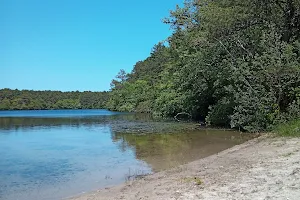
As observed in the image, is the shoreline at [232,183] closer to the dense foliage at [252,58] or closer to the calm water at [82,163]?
the calm water at [82,163]

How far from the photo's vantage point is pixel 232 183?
22.5ft

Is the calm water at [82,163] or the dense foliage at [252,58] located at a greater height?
the dense foliage at [252,58]

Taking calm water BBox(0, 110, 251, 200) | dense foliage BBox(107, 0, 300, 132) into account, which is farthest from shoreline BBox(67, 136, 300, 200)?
dense foliage BBox(107, 0, 300, 132)

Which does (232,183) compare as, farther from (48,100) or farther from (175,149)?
(48,100)

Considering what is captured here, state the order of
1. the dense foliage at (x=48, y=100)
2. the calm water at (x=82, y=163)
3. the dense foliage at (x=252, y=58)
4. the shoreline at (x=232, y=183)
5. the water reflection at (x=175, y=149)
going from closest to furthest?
1. the shoreline at (x=232, y=183)
2. the calm water at (x=82, y=163)
3. the water reflection at (x=175, y=149)
4. the dense foliage at (x=252, y=58)
5. the dense foliage at (x=48, y=100)

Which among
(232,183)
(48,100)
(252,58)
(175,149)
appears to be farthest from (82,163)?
(48,100)

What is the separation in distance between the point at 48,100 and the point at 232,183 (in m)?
151

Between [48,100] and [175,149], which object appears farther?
[48,100]

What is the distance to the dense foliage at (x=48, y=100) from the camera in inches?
5399

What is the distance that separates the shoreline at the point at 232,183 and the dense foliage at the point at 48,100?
13684cm

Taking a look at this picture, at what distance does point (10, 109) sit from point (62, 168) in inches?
5255

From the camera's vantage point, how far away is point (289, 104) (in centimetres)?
1712

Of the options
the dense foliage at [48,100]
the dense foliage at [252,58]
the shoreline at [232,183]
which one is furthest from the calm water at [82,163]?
the dense foliage at [48,100]

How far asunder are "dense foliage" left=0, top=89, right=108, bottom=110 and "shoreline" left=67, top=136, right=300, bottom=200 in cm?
13684
